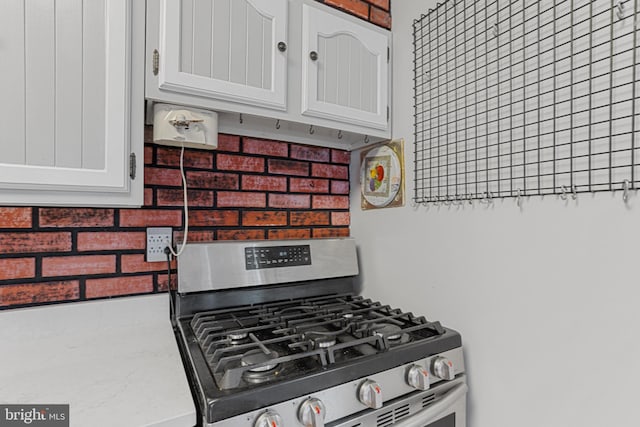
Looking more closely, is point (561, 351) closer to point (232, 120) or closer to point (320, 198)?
point (320, 198)

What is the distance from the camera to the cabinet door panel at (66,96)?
895mm

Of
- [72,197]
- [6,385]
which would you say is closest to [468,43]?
[72,197]

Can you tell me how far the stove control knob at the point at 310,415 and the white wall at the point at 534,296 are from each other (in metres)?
0.69

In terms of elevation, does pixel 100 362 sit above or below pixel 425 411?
above

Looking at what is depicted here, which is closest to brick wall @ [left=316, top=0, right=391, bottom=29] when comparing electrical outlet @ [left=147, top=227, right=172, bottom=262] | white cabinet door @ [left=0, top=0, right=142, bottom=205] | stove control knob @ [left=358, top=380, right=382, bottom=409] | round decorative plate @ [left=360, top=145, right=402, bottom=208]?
round decorative plate @ [left=360, top=145, right=402, bottom=208]

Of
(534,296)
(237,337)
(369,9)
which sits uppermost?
(369,9)

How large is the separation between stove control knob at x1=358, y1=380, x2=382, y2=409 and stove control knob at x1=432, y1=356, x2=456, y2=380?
25 centimetres

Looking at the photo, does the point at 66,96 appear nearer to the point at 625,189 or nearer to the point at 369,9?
the point at 369,9

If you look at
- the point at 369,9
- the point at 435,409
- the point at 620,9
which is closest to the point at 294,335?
the point at 435,409

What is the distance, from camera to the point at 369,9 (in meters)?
1.63

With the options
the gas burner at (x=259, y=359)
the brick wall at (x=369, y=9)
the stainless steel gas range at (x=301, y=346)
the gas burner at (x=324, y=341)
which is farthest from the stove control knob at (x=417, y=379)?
the brick wall at (x=369, y=9)

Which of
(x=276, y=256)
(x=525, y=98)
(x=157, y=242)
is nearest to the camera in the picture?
(x=525, y=98)

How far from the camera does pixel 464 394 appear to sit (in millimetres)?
1146

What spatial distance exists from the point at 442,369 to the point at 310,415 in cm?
48
